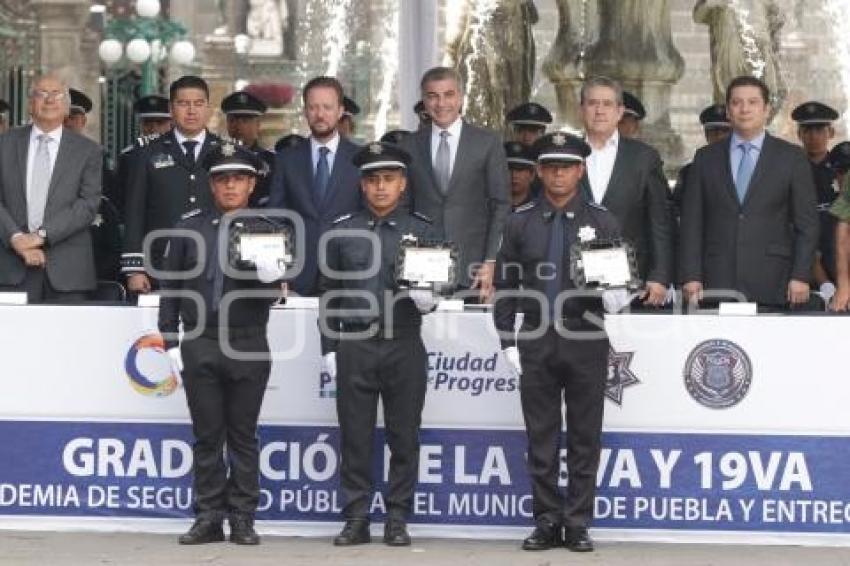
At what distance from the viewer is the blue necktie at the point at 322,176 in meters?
13.4

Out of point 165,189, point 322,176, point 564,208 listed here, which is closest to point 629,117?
point 322,176

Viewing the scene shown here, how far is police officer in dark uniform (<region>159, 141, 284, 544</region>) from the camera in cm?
1250

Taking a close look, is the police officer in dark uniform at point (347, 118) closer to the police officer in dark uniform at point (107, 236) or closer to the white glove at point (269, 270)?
the police officer in dark uniform at point (107, 236)

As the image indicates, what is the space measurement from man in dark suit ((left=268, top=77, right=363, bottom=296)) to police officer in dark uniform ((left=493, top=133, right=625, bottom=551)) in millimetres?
1194

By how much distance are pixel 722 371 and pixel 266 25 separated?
34.9 m

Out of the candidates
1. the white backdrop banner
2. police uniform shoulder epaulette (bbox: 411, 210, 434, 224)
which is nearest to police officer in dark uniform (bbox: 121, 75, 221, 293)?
the white backdrop banner

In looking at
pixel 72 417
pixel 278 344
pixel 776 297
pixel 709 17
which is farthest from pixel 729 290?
pixel 709 17

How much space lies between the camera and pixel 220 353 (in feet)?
41.0

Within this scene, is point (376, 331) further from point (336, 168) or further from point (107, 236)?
point (107, 236)

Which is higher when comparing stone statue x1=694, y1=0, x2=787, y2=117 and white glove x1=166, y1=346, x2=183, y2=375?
stone statue x1=694, y1=0, x2=787, y2=117

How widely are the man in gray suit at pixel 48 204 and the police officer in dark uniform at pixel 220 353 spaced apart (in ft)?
3.46

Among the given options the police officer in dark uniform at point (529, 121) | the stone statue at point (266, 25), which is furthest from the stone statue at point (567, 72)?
the stone statue at point (266, 25)

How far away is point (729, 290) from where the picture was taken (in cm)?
1322

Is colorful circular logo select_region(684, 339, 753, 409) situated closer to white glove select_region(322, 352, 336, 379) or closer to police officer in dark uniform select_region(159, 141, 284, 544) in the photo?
white glove select_region(322, 352, 336, 379)
